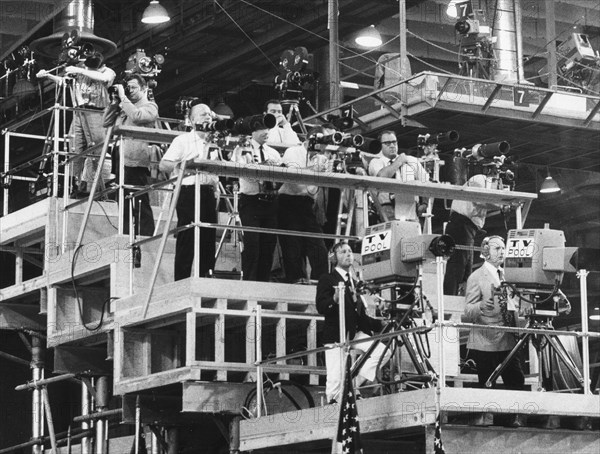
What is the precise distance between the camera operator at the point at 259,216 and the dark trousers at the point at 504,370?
3.13m

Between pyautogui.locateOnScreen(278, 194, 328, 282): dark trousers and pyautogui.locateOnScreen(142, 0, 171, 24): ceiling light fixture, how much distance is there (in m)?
9.15

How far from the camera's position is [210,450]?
19297mm

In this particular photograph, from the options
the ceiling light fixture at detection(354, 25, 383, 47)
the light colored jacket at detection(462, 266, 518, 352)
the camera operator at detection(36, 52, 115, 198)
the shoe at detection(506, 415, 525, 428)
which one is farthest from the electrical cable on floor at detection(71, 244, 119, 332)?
the ceiling light fixture at detection(354, 25, 383, 47)

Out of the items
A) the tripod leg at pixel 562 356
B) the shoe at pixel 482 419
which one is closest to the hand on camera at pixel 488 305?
the tripod leg at pixel 562 356

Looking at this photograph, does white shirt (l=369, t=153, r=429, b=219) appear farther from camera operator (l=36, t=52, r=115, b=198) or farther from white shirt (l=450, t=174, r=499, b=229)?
camera operator (l=36, t=52, r=115, b=198)

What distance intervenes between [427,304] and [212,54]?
1348cm

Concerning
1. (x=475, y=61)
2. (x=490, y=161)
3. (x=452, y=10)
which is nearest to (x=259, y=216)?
(x=490, y=161)

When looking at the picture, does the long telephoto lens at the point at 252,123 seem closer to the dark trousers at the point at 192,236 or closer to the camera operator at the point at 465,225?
the dark trousers at the point at 192,236

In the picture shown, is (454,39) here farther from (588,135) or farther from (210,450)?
(210,450)

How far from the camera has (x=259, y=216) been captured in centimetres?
1653

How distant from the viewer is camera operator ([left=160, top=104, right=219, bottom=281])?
628 inches

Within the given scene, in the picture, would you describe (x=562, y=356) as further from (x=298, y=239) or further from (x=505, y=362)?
(x=298, y=239)

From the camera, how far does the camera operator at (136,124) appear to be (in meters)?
17.0

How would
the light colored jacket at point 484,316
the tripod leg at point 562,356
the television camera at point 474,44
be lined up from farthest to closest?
1. the television camera at point 474,44
2. the light colored jacket at point 484,316
3. the tripod leg at point 562,356
